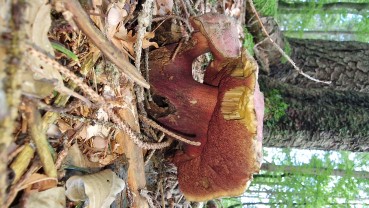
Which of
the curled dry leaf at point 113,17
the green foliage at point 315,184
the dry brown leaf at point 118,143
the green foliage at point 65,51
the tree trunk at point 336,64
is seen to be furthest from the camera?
the green foliage at point 315,184

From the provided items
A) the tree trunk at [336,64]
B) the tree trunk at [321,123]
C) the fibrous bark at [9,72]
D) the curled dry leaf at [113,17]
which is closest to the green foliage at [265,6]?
the tree trunk at [336,64]

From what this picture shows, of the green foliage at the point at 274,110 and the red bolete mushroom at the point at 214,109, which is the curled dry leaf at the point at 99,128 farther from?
the green foliage at the point at 274,110

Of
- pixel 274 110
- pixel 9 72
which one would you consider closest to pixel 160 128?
pixel 9 72

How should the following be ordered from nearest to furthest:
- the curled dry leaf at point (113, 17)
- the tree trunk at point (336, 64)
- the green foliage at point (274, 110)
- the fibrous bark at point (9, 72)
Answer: the fibrous bark at point (9, 72)
the curled dry leaf at point (113, 17)
the green foliage at point (274, 110)
the tree trunk at point (336, 64)

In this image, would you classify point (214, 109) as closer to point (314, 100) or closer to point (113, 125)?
point (113, 125)

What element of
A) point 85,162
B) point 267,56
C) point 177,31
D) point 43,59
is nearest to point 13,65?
point 43,59

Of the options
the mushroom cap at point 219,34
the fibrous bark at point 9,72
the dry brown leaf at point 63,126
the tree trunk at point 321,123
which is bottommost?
the tree trunk at point 321,123
